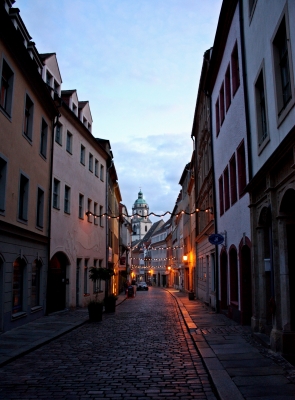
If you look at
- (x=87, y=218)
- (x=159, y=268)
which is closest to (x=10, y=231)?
(x=87, y=218)

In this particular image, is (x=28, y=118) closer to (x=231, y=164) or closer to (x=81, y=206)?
(x=231, y=164)

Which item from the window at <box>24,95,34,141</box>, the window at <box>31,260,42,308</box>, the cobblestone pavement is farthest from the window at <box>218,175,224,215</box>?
the window at <box>24,95,34,141</box>

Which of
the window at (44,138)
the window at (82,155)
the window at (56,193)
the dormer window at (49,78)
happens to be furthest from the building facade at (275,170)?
the window at (82,155)

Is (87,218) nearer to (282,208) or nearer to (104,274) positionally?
(104,274)

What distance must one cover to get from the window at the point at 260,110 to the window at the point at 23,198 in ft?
31.0

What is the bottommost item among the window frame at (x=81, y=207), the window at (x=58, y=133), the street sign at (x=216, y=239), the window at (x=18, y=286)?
the window at (x=18, y=286)

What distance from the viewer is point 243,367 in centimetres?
870

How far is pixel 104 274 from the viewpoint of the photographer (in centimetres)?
2217

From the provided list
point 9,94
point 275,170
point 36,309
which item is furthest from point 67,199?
point 275,170

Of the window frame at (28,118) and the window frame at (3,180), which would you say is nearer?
the window frame at (3,180)

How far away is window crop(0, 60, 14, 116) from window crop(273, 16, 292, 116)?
9311 millimetres

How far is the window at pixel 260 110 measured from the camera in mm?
12164

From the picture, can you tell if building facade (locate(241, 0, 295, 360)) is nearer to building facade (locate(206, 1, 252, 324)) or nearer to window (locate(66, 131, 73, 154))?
building facade (locate(206, 1, 252, 324))

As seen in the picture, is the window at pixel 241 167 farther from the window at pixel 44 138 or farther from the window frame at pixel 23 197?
the window at pixel 44 138
